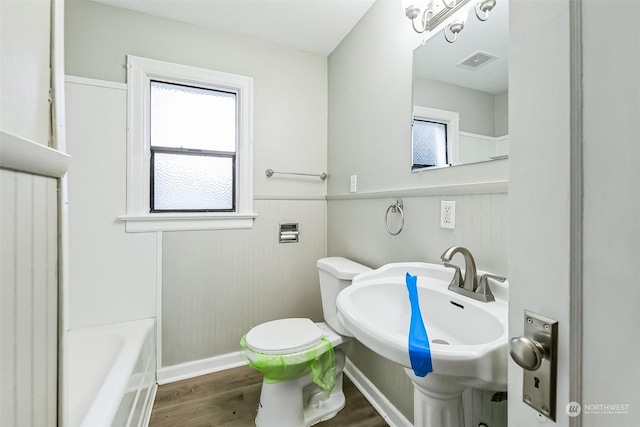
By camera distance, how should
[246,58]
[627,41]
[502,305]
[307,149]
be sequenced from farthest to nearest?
[307,149] < [246,58] < [502,305] < [627,41]

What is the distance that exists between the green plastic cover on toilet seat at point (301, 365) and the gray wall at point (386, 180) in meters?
0.32

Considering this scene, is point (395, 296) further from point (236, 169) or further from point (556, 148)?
point (236, 169)

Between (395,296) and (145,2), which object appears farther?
(145,2)

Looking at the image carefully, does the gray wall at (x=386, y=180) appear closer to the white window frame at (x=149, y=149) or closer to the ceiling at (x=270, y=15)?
the ceiling at (x=270, y=15)

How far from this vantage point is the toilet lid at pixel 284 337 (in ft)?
4.21

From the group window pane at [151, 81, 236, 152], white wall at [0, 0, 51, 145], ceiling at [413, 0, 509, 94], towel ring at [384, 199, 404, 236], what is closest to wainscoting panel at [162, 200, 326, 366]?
window pane at [151, 81, 236, 152]

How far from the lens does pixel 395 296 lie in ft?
3.66

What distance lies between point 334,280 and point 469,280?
778 mm

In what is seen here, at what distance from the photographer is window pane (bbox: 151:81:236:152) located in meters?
1.75

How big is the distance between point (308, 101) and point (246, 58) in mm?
522

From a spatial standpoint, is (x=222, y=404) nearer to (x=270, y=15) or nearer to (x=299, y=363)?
(x=299, y=363)

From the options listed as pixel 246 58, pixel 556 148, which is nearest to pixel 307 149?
pixel 246 58

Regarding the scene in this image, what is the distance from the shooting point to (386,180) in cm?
149

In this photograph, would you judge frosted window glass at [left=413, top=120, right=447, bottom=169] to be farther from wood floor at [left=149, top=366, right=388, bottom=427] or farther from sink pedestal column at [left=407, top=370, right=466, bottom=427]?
wood floor at [left=149, top=366, right=388, bottom=427]
